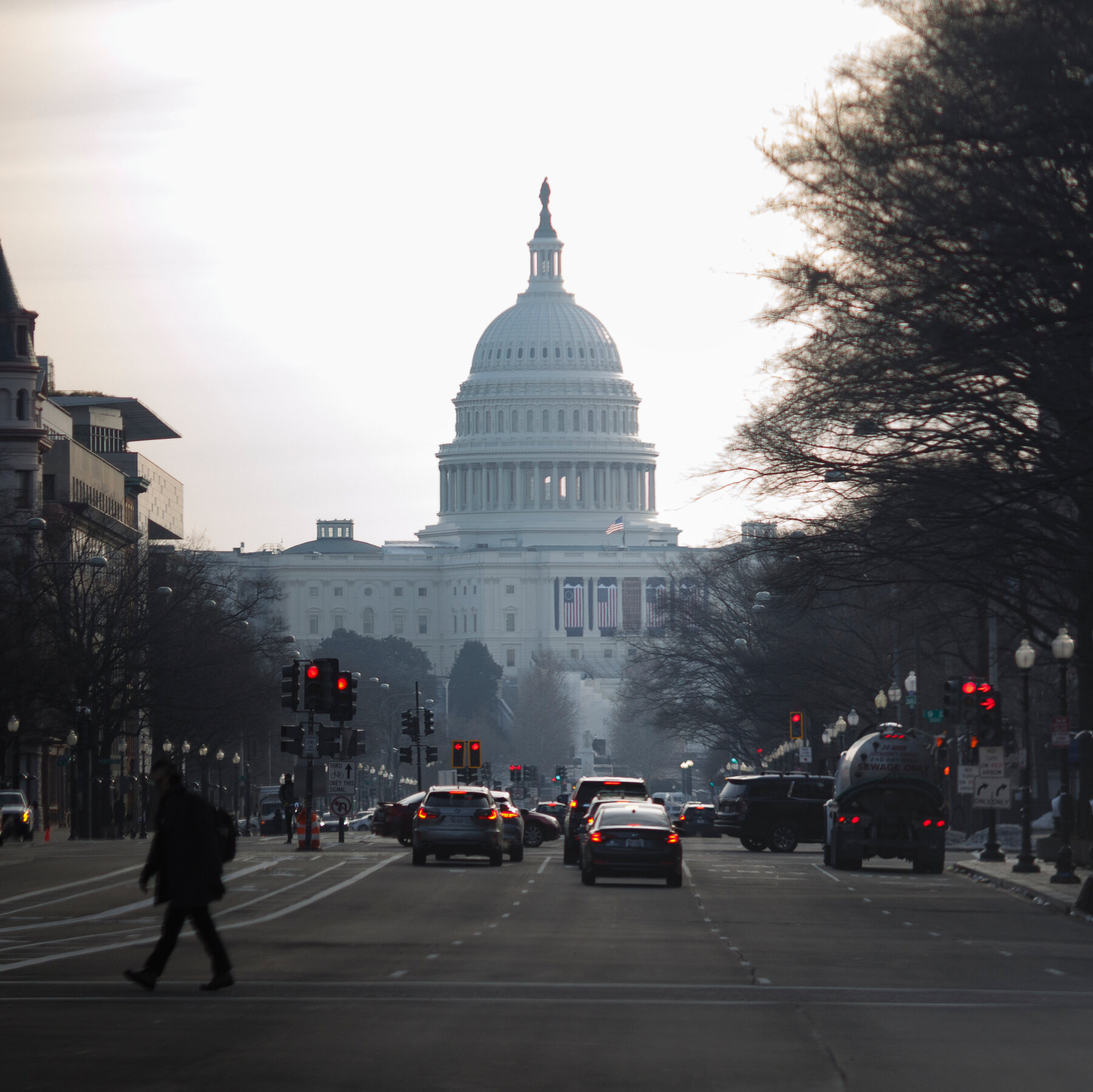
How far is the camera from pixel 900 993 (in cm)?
1941

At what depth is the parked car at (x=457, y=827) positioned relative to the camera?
44.5 m

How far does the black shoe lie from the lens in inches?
720

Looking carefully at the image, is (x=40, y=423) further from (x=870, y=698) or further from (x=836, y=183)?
(x=836, y=183)

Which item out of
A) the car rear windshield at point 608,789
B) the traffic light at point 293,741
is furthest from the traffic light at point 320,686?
the car rear windshield at point 608,789

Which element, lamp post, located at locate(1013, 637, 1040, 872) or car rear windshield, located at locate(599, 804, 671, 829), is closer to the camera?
car rear windshield, located at locate(599, 804, 671, 829)

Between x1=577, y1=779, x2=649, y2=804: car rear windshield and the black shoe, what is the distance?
33645mm

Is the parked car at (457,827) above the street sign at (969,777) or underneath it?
underneath

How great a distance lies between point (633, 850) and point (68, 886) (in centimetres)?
857

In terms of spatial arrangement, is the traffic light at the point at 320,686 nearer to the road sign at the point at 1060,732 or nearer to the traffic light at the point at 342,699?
the traffic light at the point at 342,699

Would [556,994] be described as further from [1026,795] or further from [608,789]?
[608,789]

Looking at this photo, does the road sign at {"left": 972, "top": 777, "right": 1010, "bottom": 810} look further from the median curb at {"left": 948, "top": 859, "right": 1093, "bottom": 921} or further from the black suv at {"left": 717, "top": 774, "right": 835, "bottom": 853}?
the black suv at {"left": 717, "top": 774, "right": 835, "bottom": 853}

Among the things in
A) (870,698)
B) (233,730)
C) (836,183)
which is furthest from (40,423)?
(836,183)

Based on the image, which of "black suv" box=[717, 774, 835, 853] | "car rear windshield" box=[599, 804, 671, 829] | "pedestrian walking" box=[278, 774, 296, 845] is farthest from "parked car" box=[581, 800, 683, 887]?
"pedestrian walking" box=[278, 774, 296, 845]

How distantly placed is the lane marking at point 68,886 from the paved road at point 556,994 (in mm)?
156
